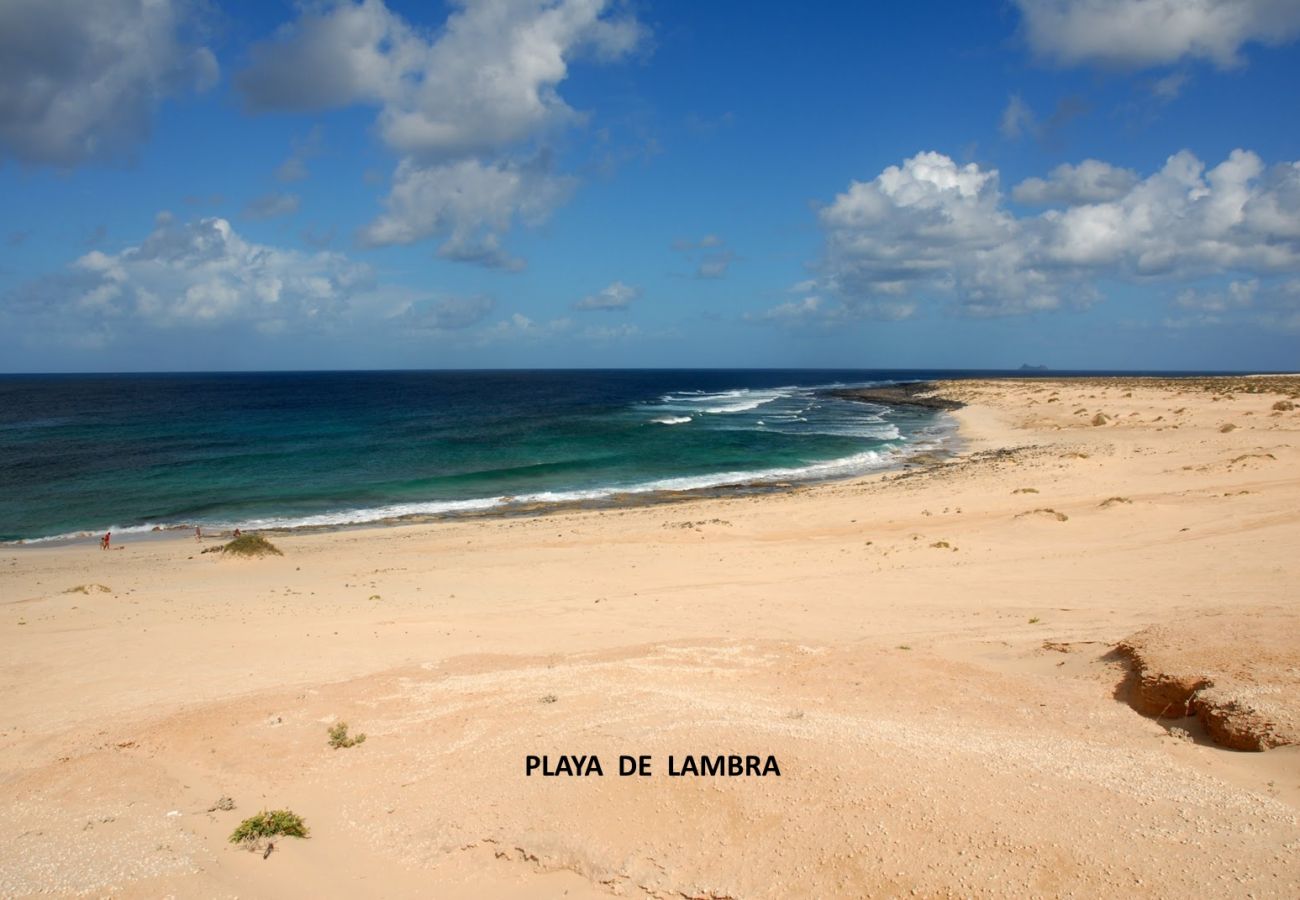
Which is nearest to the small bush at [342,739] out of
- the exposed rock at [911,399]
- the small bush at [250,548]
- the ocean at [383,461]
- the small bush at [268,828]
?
the small bush at [268,828]

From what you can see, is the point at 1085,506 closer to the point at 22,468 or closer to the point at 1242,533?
the point at 1242,533

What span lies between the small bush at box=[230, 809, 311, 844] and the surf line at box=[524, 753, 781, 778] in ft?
5.85

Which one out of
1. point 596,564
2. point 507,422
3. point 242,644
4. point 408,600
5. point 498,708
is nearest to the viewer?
point 498,708

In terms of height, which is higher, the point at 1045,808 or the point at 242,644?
the point at 1045,808

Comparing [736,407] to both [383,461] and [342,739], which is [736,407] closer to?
[383,461]

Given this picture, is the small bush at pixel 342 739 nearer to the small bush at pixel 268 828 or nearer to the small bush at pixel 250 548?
the small bush at pixel 268 828

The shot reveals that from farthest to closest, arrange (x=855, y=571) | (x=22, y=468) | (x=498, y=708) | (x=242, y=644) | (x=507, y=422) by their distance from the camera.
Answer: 1. (x=507, y=422)
2. (x=22, y=468)
3. (x=855, y=571)
4. (x=242, y=644)
5. (x=498, y=708)

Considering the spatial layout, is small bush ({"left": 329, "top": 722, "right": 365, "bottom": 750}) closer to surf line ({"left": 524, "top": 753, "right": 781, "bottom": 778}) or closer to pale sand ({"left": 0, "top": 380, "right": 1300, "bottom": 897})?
pale sand ({"left": 0, "top": 380, "right": 1300, "bottom": 897})

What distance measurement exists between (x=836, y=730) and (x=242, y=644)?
30.4ft

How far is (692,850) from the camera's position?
17.2 feet

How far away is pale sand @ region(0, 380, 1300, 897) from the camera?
5.10m

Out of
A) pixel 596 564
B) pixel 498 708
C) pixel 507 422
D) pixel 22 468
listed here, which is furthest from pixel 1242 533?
pixel 507 422

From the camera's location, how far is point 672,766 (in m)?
6.25

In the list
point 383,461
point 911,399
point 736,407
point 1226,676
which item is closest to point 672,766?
point 1226,676
